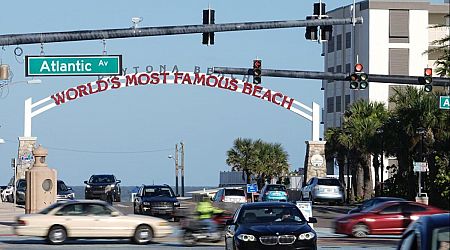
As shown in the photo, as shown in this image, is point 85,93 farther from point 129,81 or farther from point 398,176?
point 398,176

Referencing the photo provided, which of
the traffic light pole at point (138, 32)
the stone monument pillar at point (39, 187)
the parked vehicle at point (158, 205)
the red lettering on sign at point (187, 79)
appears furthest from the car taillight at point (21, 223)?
the red lettering on sign at point (187, 79)

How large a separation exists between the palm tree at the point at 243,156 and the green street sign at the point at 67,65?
6069cm

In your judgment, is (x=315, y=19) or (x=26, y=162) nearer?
(x=315, y=19)

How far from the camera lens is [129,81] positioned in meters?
64.2

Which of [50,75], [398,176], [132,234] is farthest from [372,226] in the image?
[398,176]

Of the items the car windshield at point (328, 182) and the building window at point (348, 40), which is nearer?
the car windshield at point (328, 182)

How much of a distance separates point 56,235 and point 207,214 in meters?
4.73

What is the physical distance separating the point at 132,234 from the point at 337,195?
98.0 feet

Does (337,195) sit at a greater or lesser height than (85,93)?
lesser

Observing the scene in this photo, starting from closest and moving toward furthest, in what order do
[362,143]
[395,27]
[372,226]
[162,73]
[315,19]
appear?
1. [315,19]
2. [372,226]
3. [162,73]
4. [362,143]
5. [395,27]

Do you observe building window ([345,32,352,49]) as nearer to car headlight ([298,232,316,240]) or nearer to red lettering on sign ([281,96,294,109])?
red lettering on sign ([281,96,294,109])

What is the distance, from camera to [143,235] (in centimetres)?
3062

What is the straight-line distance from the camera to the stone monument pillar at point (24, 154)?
2613 inches

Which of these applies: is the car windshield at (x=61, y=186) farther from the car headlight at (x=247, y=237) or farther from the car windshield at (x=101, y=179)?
the car headlight at (x=247, y=237)
